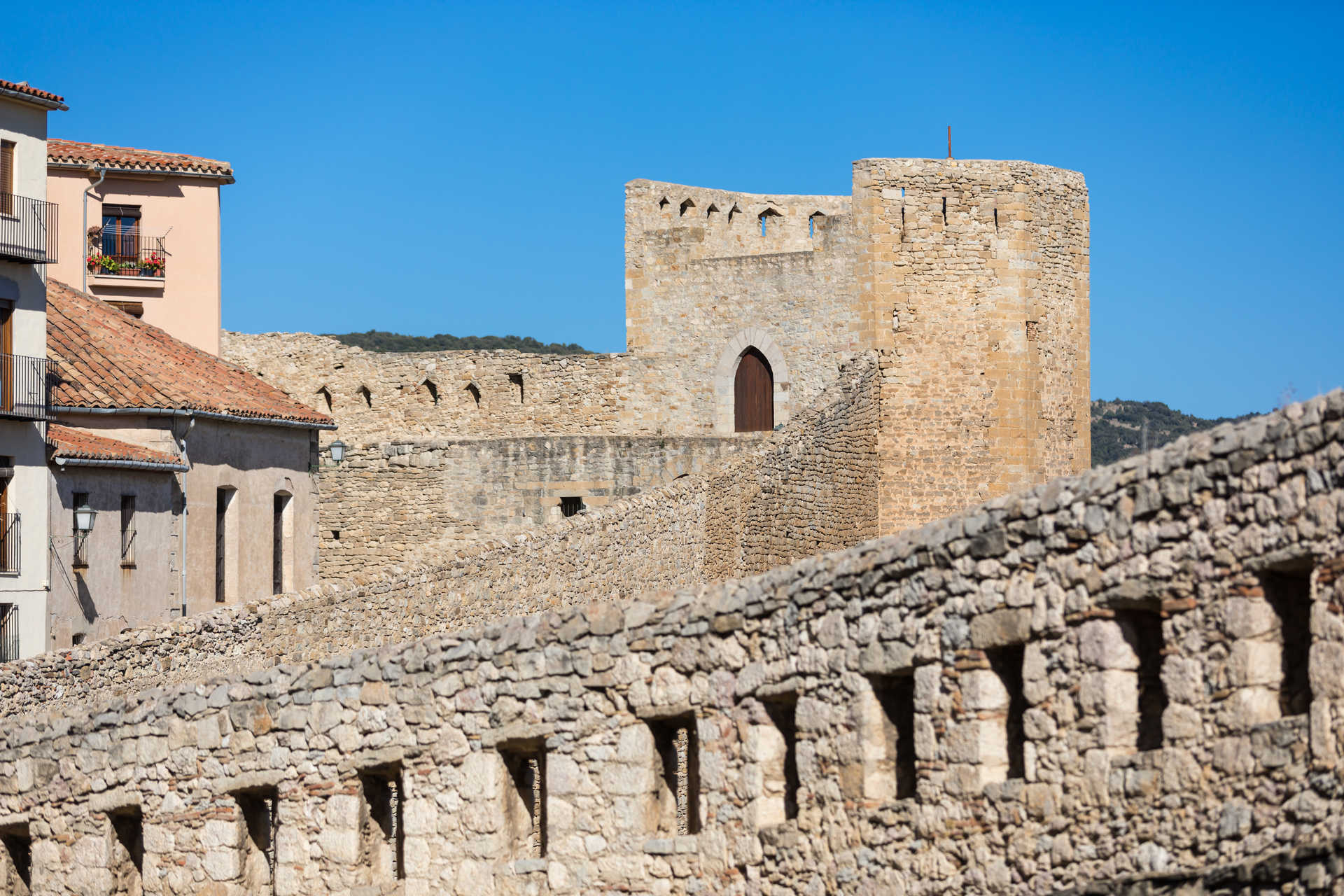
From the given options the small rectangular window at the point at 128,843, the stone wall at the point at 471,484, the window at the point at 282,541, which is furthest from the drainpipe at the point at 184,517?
the small rectangular window at the point at 128,843

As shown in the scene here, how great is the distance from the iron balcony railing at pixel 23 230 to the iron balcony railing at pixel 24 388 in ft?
4.25

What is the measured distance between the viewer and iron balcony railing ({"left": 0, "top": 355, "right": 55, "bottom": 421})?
24.7 m

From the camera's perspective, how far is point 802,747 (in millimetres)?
10586

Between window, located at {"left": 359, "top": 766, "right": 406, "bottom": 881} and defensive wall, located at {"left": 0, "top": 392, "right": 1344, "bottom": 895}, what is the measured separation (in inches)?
0.8

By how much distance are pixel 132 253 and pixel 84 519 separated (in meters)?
11.7

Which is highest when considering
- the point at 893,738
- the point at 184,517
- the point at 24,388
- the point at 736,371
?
the point at 736,371

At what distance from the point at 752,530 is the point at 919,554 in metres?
15.1

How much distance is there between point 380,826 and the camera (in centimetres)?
1295

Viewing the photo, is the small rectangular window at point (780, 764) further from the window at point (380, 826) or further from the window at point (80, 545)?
the window at point (80, 545)

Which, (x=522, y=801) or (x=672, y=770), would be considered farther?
(x=522, y=801)

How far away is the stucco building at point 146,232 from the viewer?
3462 centimetres

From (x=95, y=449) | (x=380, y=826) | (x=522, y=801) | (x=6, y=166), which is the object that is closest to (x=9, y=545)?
(x=95, y=449)

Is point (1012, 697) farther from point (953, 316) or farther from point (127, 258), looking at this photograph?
point (127, 258)

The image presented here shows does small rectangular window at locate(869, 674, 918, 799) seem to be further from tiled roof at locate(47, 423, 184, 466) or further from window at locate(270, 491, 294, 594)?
window at locate(270, 491, 294, 594)
